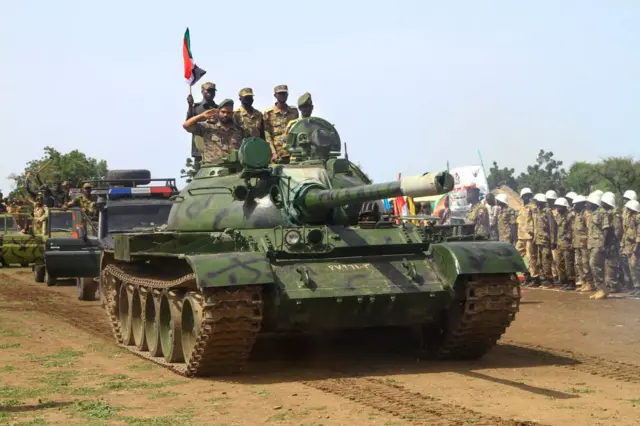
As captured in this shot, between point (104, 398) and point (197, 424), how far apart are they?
1.80 m

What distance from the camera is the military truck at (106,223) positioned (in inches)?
870

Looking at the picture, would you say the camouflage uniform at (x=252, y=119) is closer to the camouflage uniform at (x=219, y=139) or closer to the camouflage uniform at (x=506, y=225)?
the camouflage uniform at (x=219, y=139)

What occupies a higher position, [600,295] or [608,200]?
[608,200]

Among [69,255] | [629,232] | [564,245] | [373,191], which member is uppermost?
[373,191]

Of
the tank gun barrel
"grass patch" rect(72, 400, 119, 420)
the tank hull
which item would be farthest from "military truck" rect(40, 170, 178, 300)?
"grass patch" rect(72, 400, 119, 420)

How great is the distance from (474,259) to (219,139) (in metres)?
4.75

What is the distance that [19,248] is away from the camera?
30.5m

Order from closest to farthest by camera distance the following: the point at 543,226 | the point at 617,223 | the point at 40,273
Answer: the point at 617,223 < the point at 543,226 < the point at 40,273

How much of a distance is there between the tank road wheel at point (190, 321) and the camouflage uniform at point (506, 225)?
13.8 metres

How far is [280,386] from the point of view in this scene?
36.1ft

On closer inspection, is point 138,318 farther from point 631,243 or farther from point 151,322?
point 631,243

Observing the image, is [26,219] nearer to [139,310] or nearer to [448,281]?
[139,310]

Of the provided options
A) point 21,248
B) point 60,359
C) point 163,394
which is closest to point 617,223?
point 60,359

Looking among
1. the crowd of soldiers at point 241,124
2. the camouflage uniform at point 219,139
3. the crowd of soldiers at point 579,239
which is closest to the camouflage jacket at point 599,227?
the crowd of soldiers at point 579,239
